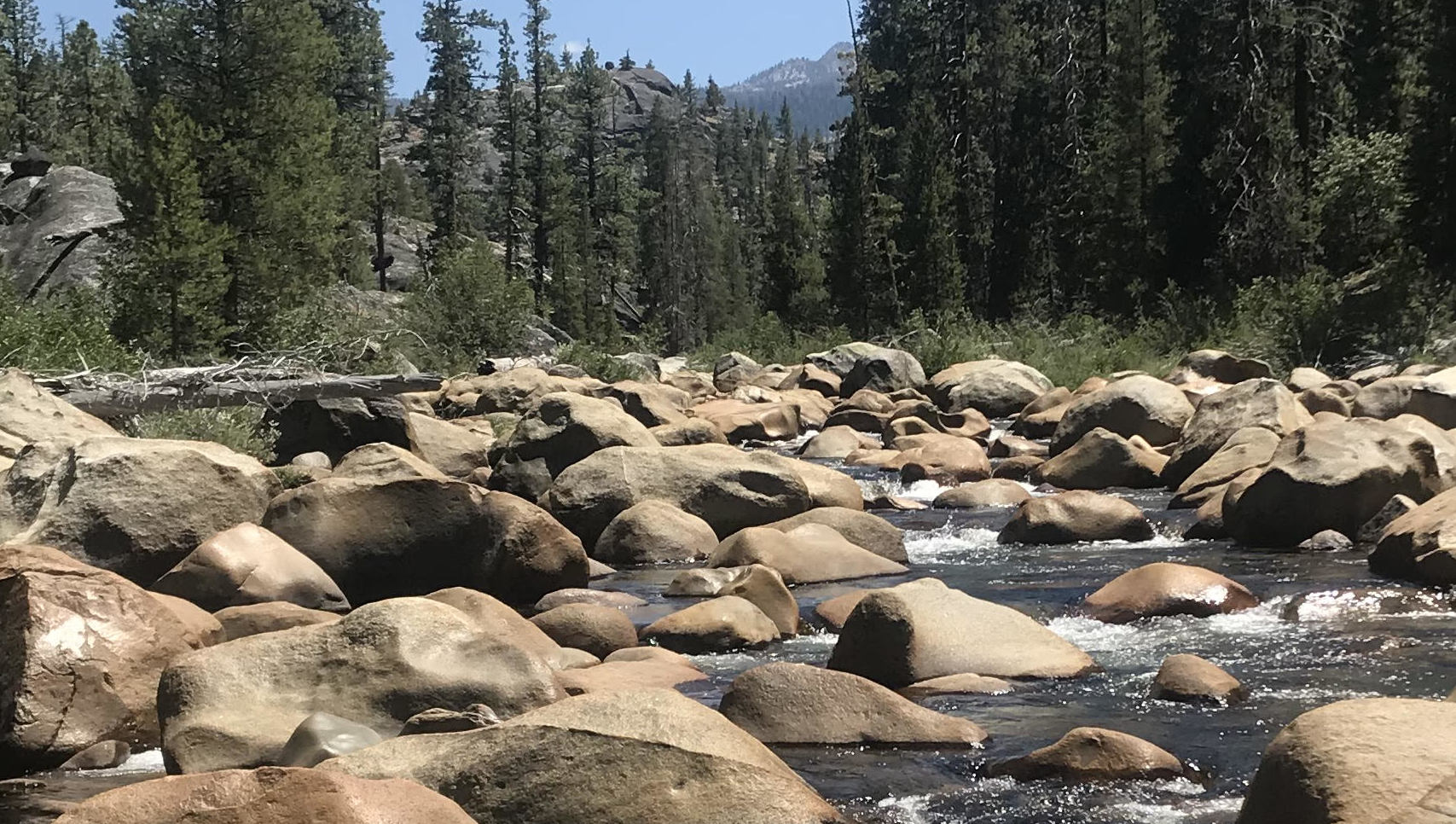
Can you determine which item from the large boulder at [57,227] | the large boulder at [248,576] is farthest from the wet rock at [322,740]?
the large boulder at [57,227]

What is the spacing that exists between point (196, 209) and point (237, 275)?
207cm

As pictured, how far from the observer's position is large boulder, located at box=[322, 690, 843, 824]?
14.5 feet

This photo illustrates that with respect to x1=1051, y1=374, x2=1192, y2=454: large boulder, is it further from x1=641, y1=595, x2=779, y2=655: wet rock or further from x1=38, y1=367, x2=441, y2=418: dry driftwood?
x1=641, y1=595, x2=779, y2=655: wet rock

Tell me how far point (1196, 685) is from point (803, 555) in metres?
3.85

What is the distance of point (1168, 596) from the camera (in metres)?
8.15

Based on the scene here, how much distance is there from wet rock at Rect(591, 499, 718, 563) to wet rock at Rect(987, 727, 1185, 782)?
577cm

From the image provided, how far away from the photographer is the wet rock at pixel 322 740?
16.5 ft

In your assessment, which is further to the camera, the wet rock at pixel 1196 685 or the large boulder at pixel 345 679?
the wet rock at pixel 1196 685

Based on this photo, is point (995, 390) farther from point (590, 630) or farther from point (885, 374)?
point (590, 630)

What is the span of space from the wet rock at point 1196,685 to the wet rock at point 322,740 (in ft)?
11.4

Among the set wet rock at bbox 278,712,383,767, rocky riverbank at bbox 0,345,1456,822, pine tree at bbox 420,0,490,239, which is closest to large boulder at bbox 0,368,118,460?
A: rocky riverbank at bbox 0,345,1456,822

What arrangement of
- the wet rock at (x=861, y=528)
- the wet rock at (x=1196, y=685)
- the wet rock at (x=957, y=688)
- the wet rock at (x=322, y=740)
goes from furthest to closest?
the wet rock at (x=861, y=528) < the wet rock at (x=957, y=688) < the wet rock at (x=1196, y=685) < the wet rock at (x=322, y=740)

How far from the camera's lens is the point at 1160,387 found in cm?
1589

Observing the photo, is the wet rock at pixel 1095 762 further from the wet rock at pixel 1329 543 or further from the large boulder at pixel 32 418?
the large boulder at pixel 32 418
